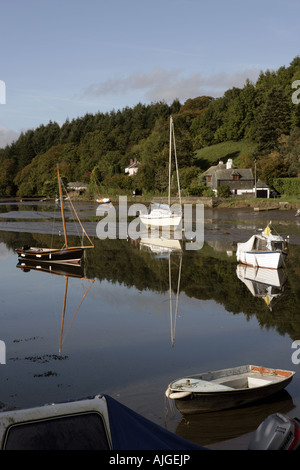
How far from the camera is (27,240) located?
166ft

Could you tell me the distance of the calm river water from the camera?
522 inches

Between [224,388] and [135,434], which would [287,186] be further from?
[135,434]

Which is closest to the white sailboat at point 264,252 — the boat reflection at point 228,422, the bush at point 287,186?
the boat reflection at point 228,422

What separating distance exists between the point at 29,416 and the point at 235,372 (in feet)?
25.2

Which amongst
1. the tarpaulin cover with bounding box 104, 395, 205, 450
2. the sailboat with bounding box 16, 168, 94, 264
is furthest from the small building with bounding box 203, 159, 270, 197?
the tarpaulin cover with bounding box 104, 395, 205, 450

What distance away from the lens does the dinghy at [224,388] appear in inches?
479

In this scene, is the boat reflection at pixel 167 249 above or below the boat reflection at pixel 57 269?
above

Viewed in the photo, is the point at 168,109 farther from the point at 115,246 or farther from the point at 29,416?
the point at 29,416

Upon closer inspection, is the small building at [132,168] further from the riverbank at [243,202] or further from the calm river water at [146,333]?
the calm river water at [146,333]

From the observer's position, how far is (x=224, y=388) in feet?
40.8

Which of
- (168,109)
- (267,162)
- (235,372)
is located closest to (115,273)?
(235,372)

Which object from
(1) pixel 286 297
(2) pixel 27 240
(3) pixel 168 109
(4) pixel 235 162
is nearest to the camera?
(1) pixel 286 297

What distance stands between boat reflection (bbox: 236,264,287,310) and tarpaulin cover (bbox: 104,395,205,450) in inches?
622

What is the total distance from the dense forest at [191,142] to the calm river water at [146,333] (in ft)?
217
